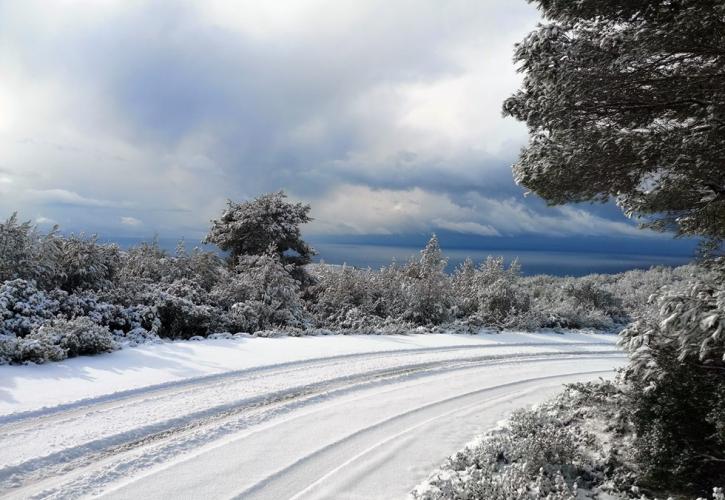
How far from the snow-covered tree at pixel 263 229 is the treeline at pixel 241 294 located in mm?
62

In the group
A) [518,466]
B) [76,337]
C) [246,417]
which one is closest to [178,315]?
[76,337]

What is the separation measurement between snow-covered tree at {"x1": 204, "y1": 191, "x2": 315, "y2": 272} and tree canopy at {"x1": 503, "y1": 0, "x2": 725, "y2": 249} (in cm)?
1606

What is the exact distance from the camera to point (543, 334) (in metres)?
17.9

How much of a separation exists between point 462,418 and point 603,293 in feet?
62.3

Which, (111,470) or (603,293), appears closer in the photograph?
(111,470)

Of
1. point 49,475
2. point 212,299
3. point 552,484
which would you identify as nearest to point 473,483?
point 552,484

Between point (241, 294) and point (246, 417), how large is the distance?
8926mm

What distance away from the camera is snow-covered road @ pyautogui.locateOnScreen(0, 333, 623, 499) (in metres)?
5.27

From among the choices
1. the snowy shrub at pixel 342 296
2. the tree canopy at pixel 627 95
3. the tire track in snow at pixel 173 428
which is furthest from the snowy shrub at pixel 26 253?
the tree canopy at pixel 627 95

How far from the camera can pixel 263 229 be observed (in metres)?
22.0

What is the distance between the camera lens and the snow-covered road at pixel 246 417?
207 inches

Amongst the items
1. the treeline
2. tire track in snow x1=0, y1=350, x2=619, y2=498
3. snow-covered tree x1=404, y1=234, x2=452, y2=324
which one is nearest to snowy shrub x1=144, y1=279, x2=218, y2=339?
the treeline

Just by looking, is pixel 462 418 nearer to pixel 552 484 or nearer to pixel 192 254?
pixel 552 484

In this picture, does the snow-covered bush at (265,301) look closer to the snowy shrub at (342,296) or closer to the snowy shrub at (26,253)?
the snowy shrub at (342,296)
